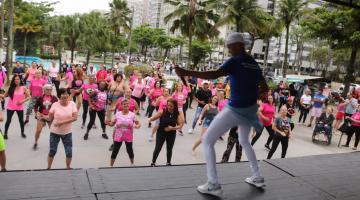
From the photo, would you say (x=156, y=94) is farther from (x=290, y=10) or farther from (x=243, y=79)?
(x=290, y=10)

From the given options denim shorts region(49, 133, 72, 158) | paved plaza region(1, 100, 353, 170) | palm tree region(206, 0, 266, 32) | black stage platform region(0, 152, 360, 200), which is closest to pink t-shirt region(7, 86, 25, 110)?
paved plaza region(1, 100, 353, 170)

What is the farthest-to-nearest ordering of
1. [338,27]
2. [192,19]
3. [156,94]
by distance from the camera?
[192,19] < [338,27] < [156,94]

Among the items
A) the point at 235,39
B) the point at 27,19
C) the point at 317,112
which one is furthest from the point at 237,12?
the point at 235,39

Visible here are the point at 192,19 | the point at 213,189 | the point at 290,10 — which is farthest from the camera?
the point at 290,10

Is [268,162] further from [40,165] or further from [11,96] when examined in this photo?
[11,96]

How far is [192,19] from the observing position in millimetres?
24500

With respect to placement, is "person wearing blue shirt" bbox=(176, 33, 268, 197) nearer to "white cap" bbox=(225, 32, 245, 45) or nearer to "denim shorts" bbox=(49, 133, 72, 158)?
"white cap" bbox=(225, 32, 245, 45)

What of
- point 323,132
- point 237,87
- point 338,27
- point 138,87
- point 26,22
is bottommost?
point 323,132

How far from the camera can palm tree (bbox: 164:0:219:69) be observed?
79.5 ft

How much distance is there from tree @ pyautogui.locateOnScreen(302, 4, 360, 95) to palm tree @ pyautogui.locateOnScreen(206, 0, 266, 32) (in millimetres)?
3946

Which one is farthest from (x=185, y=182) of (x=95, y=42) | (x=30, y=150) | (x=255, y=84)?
(x=95, y=42)

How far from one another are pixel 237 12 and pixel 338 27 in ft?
21.9

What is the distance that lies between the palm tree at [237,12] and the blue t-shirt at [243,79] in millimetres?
22062

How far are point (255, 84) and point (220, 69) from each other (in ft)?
1.28
